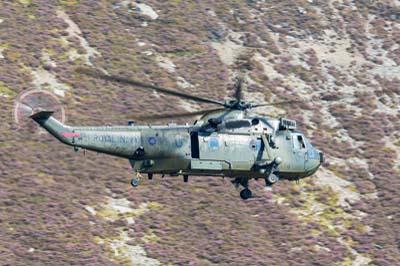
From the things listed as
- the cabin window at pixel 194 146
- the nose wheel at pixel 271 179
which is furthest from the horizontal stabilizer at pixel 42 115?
the nose wheel at pixel 271 179

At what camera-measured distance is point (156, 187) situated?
5912 cm

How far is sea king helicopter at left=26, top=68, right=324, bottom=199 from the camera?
38500 millimetres

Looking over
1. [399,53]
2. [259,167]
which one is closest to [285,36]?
[399,53]

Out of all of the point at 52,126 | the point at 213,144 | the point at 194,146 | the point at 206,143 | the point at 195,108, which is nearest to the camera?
the point at 52,126

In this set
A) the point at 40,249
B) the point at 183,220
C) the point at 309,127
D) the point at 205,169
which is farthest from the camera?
the point at 309,127

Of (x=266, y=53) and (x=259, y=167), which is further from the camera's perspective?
(x=266, y=53)

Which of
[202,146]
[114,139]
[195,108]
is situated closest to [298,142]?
[202,146]

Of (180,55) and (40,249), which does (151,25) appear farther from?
(40,249)

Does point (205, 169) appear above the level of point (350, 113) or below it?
above

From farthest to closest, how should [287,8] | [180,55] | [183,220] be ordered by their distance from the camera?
[287,8], [180,55], [183,220]

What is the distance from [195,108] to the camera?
216 feet

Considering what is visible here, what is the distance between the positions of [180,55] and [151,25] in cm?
420

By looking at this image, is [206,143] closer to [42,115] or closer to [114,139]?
[114,139]

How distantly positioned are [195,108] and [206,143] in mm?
Answer: 26139
